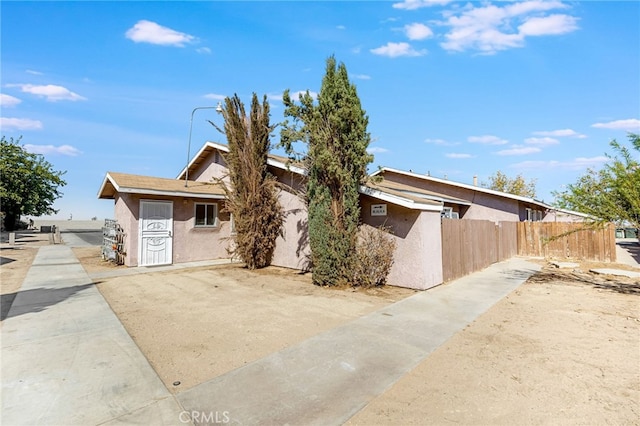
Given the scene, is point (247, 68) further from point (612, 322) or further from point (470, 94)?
point (612, 322)

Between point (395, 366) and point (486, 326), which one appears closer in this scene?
point (395, 366)

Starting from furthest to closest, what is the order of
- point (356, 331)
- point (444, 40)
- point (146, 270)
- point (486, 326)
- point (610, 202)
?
point (146, 270) → point (444, 40) → point (610, 202) → point (486, 326) → point (356, 331)

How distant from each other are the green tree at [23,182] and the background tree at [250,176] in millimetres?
33917

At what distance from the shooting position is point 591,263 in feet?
44.4

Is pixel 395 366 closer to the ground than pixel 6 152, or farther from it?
closer to the ground

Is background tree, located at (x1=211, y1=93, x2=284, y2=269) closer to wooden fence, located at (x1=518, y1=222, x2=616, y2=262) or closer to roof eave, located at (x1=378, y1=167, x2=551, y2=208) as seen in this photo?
roof eave, located at (x1=378, y1=167, x2=551, y2=208)

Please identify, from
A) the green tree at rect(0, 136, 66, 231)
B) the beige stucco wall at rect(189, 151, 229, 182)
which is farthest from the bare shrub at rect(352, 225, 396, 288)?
the green tree at rect(0, 136, 66, 231)

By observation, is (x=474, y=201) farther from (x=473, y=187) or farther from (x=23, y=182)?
(x=23, y=182)

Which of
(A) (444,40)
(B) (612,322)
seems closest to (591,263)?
(B) (612,322)

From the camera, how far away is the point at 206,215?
13.1m

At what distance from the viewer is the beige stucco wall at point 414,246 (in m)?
7.96

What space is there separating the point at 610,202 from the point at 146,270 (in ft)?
45.6

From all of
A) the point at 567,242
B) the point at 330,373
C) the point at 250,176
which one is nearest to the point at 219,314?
the point at 330,373

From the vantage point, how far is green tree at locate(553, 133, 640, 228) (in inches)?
288
